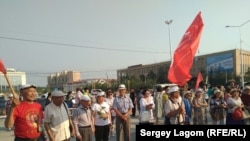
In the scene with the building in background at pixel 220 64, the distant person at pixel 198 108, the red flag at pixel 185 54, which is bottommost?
the distant person at pixel 198 108

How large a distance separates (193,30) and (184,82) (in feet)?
4.68

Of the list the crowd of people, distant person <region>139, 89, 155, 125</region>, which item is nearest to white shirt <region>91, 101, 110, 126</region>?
the crowd of people

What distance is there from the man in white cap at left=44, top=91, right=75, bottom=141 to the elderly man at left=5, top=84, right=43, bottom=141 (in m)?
0.18

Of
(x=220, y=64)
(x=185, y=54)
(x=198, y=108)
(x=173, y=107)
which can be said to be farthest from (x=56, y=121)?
(x=220, y=64)

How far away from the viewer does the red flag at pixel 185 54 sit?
739 cm

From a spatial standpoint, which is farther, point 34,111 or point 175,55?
point 175,55

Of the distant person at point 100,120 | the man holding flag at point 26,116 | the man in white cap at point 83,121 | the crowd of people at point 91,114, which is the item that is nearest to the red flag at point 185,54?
the crowd of people at point 91,114

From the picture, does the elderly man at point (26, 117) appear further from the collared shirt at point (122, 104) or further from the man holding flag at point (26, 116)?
the collared shirt at point (122, 104)

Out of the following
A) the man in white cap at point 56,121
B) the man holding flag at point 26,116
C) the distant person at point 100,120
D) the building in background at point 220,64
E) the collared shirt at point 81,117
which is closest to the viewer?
the man holding flag at point 26,116

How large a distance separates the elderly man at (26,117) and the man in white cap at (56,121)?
0.18 metres

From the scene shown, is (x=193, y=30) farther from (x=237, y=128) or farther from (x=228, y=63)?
(x=228, y=63)

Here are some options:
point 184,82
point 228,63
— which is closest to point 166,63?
point 228,63

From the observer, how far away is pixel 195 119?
1071cm

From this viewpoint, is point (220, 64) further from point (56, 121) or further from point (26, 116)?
point (26, 116)
